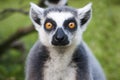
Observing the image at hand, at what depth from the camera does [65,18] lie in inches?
184

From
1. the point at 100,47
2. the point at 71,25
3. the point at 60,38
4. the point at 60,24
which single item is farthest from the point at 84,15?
the point at 100,47

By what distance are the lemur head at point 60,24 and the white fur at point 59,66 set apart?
103mm

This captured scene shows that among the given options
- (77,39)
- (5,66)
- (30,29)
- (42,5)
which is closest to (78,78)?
(77,39)

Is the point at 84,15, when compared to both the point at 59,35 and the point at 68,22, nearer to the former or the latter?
the point at 68,22

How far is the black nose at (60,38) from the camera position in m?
4.54

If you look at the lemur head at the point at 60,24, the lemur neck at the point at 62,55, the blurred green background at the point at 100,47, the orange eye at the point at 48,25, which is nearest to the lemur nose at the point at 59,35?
the lemur head at the point at 60,24

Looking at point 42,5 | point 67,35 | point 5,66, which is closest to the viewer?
point 67,35

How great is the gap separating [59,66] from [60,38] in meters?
0.38

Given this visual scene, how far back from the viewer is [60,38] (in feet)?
14.9

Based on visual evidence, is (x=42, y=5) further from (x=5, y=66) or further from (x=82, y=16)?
(x=82, y=16)

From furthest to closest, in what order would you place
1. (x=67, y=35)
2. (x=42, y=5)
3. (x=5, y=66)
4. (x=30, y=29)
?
(x=5, y=66) < (x=30, y=29) < (x=42, y=5) < (x=67, y=35)

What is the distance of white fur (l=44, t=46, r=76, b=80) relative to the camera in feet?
15.9

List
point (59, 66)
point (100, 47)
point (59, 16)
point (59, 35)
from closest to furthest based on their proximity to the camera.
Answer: point (59, 35), point (59, 16), point (59, 66), point (100, 47)

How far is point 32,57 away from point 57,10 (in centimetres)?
48
